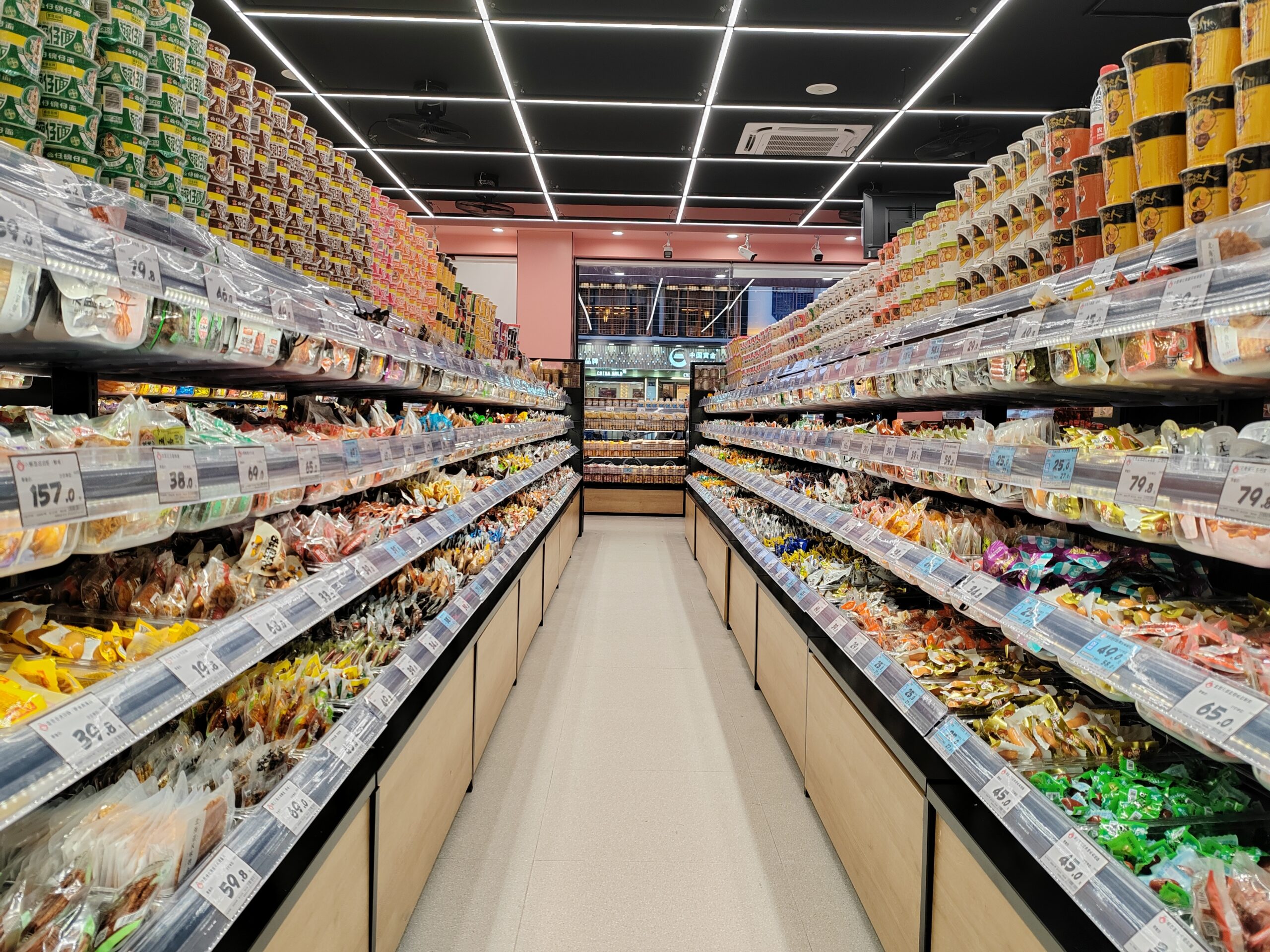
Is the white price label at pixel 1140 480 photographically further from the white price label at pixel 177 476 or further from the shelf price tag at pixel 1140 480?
the white price label at pixel 177 476

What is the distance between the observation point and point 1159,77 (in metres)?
1.04

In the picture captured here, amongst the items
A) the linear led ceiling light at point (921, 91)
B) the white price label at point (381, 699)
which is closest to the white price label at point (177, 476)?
the white price label at point (381, 699)

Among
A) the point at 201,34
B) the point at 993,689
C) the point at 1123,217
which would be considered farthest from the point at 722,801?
the point at 201,34

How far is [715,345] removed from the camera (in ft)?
35.1

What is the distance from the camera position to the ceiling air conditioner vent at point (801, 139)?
594 centimetres

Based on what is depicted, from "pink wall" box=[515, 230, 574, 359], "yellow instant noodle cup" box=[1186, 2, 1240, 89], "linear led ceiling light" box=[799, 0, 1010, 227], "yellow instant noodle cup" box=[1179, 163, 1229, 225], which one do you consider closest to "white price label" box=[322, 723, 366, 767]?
"yellow instant noodle cup" box=[1179, 163, 1229, 225]

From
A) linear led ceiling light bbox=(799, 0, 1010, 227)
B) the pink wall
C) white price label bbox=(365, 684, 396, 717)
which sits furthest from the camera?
the pink wall

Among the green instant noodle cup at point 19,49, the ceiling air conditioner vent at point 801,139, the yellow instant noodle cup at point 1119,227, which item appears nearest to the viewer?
the green instant noodle cup at point 19,49

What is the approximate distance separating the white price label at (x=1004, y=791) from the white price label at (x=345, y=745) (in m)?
1.22

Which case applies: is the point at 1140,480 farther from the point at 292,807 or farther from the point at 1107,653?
the point at 292,807

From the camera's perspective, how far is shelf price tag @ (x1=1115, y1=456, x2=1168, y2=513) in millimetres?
911

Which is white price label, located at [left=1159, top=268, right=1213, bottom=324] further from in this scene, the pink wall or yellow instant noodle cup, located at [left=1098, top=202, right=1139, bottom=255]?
the pink wall

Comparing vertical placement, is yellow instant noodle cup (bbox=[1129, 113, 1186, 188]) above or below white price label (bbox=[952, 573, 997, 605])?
above

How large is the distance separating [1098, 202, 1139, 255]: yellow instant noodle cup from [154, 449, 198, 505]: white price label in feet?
4.75
